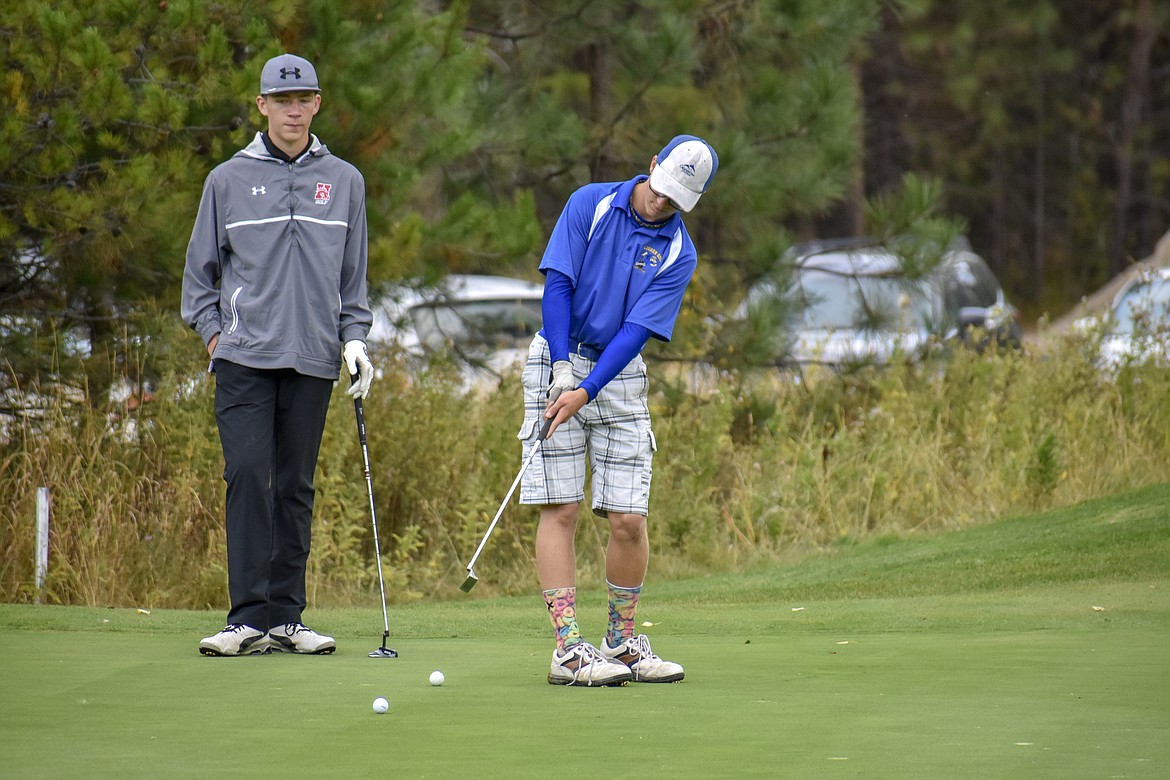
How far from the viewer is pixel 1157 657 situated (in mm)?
6004

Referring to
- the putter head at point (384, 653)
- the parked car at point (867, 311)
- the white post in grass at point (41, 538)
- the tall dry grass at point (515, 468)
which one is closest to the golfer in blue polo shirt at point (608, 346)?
the putter head at point (384, 653)

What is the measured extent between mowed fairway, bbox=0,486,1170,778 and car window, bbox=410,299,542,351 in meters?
4.59

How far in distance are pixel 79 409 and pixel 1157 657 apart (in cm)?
666

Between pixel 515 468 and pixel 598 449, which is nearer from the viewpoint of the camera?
pixel 598 449

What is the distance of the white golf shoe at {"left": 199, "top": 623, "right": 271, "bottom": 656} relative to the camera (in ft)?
20.2

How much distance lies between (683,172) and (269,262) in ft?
5.76

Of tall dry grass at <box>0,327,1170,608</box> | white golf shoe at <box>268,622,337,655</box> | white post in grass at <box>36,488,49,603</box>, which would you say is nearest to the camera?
white golf shoe at <box>268,622,337,655</box>

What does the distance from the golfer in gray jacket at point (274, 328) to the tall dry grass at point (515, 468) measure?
266cm

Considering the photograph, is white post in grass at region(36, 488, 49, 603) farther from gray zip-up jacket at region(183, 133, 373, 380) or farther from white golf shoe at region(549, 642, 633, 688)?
white golf shoe at region(549, 642, 633, 688)

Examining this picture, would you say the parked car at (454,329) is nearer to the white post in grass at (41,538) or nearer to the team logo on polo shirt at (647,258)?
the white post in grass at (41,538)

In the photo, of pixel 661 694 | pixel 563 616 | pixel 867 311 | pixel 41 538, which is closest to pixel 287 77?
pixel 563 616

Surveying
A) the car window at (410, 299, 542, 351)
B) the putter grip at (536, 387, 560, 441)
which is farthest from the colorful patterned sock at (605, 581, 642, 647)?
the car window at (410, 299, 542, 351)

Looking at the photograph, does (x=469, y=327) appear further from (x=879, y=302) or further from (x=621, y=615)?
(x=621, y=615)

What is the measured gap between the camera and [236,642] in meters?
6.23
